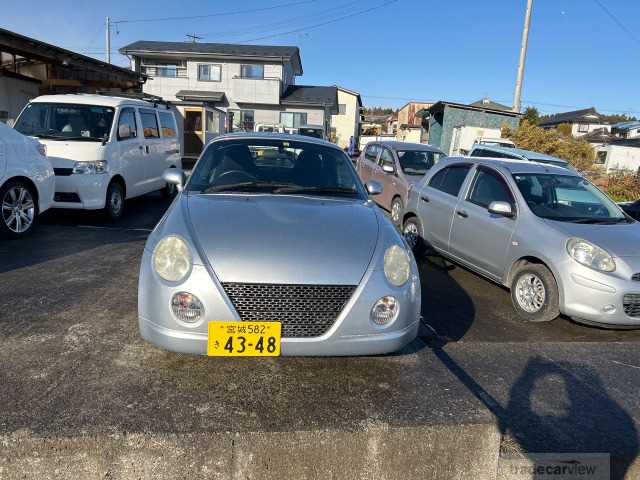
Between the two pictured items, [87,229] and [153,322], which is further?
[87,229]

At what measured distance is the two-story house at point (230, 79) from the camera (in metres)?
29.8

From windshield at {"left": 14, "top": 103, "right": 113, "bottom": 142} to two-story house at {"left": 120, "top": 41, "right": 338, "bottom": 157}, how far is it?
2210 centimetres

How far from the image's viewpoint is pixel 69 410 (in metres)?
2.40

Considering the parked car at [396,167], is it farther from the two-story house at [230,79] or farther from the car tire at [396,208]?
the two-story house at [230,79]

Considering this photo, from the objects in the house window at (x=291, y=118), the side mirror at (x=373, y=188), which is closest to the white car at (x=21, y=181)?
the side mirror at (x=373, y=188)

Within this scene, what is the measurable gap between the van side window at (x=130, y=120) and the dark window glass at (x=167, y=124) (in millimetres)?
1112

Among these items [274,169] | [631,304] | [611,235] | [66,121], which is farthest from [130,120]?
[631,304]

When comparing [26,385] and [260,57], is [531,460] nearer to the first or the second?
[26,385]

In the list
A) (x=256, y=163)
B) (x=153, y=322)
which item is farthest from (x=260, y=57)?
(x=153, y=322)

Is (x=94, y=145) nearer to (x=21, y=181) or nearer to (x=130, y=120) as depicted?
(x=130, y=120)

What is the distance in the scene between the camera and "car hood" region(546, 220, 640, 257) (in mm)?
4277

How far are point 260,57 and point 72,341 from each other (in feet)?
95.6

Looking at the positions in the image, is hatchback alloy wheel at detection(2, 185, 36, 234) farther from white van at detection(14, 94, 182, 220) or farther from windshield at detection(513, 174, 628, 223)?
windshield at detection(513, 174, 628, 223)

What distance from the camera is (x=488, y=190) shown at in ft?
18.2
